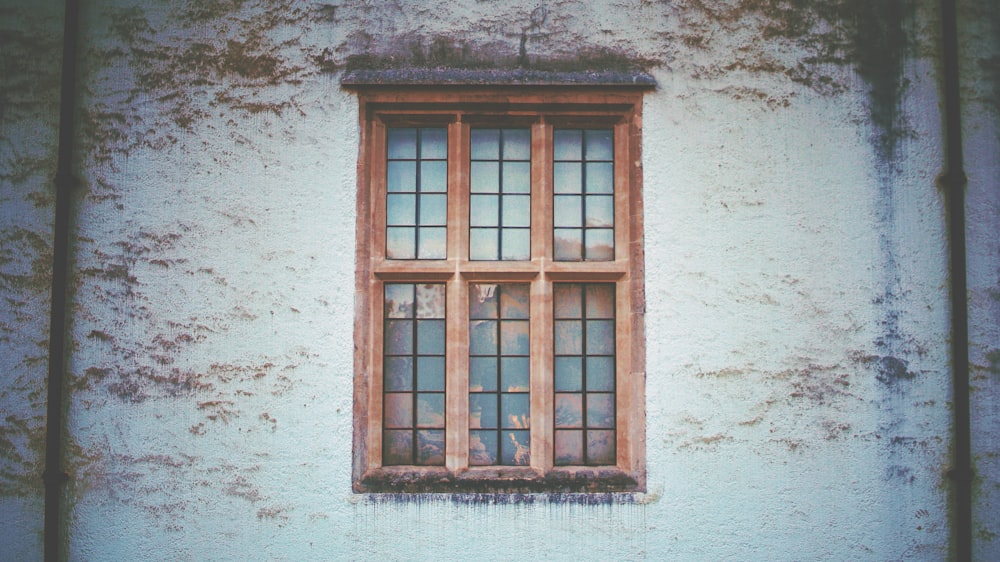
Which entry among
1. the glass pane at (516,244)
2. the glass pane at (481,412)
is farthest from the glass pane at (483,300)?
the glass pane at (481,412)

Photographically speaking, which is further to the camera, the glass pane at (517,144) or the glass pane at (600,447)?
the glass pane at (517,144)

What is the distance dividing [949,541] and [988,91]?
2.50m

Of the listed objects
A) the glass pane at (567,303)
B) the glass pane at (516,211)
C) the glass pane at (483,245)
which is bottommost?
the glass pane at (567,303)

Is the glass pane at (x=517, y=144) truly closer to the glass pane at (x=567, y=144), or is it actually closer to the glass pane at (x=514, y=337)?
the glass pane at (x=567, y=144)

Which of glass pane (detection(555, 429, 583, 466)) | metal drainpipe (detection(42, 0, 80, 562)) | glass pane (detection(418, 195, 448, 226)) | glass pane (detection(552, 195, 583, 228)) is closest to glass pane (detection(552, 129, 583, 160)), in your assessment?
glass pane (detection(552, 195, 583, 228))

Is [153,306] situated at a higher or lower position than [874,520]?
higher

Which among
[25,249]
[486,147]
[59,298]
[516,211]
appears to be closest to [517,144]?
[486,147]

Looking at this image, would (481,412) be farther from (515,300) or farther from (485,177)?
(485,177)

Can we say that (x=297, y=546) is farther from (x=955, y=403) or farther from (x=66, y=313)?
(x=955, y=403)

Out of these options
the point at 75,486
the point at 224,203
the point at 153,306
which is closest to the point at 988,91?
the point at 224,203

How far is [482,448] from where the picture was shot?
363 centimetres

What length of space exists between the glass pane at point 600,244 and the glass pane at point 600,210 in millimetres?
47

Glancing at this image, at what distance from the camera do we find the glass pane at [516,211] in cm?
373

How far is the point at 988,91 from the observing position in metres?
3.57
